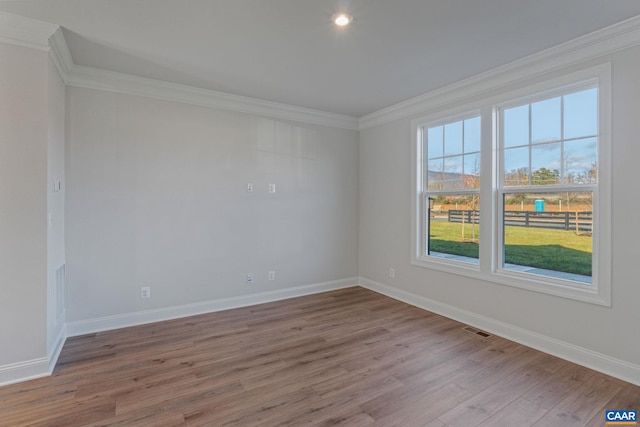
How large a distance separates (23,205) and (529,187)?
4.44 m

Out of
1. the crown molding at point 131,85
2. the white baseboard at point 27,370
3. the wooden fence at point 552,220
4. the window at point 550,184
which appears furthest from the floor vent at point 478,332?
the white baseboard at point 27,370

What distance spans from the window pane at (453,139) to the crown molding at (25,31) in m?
4.00

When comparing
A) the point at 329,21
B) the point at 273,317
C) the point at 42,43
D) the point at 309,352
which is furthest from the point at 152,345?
the point at 329,21

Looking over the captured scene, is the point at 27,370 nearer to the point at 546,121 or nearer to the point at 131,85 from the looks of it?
the point at 131,85

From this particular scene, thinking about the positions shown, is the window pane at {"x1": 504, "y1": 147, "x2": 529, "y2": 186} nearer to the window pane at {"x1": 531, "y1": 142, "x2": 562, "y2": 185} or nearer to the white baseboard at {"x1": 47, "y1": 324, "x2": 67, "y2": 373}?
the window pane at {"x1": 531, "y1": 142, "x2": 562, "y2": 185}

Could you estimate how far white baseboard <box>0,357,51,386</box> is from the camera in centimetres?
231

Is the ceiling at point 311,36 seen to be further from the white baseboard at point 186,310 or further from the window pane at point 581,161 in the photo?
the white baseboard at point 186,310

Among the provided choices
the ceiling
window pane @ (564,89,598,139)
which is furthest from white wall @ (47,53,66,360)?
window pane @ (564,89,598,139)

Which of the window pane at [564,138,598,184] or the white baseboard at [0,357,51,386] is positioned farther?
the window pane at [564,138,598,184]

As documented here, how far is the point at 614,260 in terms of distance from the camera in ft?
8.10

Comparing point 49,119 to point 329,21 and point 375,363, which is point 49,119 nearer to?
point 329,21

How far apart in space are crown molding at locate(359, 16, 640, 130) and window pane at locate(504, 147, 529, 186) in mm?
704

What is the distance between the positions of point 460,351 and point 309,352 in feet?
4.62

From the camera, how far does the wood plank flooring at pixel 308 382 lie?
1990mm
